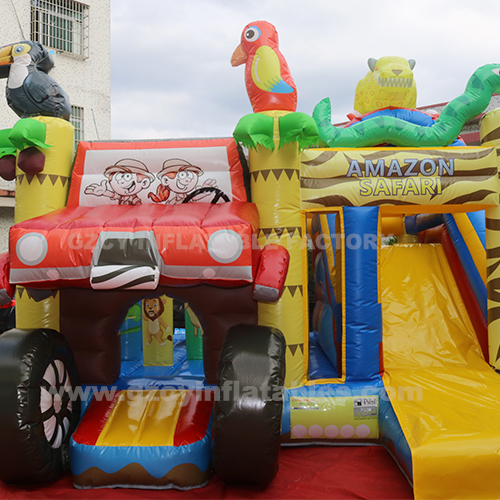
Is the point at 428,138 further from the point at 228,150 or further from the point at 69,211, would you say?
the point at 69,211

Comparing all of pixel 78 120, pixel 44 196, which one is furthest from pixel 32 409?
pixel 78 120

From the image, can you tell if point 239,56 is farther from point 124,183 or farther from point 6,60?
point 6,60

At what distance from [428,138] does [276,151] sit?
1213 millimetres

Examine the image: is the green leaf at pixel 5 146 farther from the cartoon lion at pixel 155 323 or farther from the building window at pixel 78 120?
the building window at pixel 78 120

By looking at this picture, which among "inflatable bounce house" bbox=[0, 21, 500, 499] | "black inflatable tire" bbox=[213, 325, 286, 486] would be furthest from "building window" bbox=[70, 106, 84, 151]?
"black inflatable tire" bbox=[213, 325, 286, 486]

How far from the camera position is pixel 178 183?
3.00 metres

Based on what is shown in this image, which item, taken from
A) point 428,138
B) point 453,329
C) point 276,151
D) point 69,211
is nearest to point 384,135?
point 428,138

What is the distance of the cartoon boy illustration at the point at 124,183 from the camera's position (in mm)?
3002

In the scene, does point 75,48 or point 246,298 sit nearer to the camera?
point 246,298

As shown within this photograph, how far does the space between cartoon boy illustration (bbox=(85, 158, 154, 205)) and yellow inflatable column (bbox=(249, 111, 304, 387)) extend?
31.0 inches

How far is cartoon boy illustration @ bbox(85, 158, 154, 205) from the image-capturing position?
118 inches

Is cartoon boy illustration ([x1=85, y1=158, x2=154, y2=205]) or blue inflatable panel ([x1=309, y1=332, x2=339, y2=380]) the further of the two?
blue inflatable panel ([x1=309, y1=332, x2=339, y2=380])

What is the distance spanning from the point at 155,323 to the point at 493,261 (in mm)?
2709

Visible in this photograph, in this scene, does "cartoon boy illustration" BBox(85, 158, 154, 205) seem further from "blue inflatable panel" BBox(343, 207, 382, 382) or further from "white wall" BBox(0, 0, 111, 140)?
"white wall" BBox(0, 0, 111, 140)
